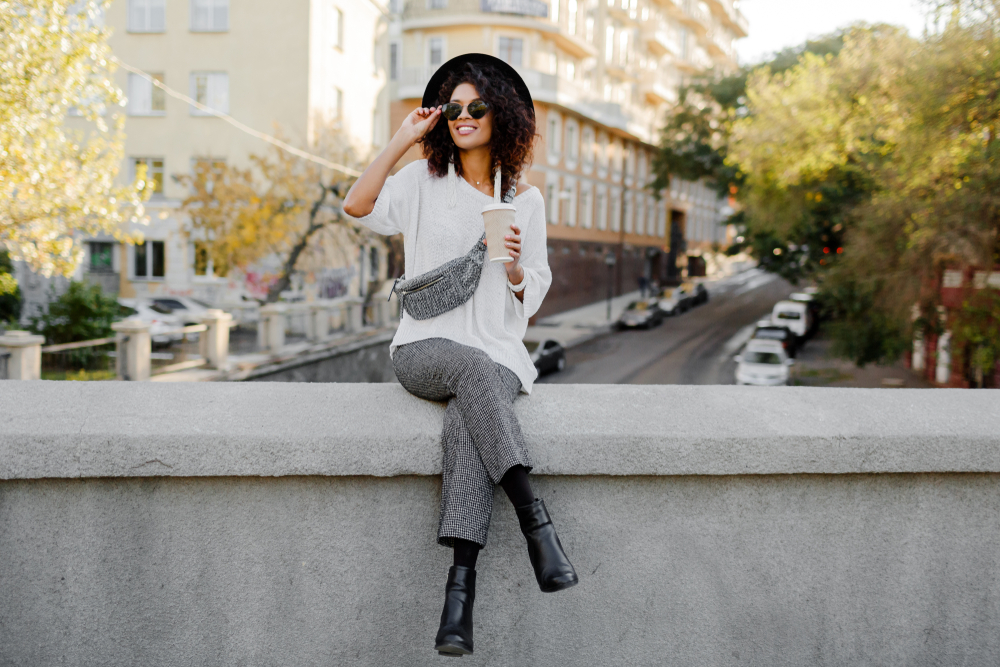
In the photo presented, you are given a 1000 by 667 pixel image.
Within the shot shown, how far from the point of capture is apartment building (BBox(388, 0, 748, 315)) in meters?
A: 35.6

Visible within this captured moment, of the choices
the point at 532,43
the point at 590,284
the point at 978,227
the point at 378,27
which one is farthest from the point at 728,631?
the point at 590,284

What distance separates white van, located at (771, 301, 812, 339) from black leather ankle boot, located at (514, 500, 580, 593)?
31.9 meters

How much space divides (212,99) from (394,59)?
1057 centimetres

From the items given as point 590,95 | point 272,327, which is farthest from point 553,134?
point 272,327

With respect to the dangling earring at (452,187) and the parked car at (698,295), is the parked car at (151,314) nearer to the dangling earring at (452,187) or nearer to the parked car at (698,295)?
the dangling earring at (452,187)

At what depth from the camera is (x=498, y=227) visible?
2455 mm

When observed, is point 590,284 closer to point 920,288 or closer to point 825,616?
point 920,288

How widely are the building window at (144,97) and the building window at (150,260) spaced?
178 inches

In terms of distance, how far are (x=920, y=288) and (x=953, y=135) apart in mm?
3643

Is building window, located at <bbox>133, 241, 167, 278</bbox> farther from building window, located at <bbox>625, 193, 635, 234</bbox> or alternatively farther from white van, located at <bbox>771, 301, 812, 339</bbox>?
building window, located at <bbox>625, 193, 635, 234</bbox>

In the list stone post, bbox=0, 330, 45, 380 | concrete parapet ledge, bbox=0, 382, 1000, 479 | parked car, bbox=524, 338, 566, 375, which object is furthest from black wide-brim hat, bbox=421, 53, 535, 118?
parked car, bbox=524, 338, 566, 375

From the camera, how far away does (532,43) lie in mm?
36125

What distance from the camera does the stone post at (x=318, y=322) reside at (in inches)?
887

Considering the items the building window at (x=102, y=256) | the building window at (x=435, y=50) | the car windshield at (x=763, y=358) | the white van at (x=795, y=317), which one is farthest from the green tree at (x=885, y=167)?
the building window at (x=102, y=256)
